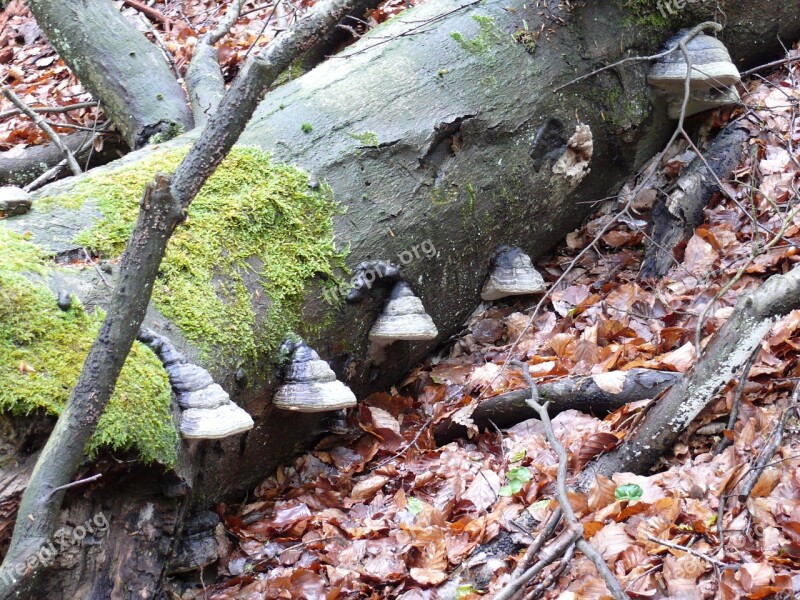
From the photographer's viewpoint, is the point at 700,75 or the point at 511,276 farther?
the point at 700,75

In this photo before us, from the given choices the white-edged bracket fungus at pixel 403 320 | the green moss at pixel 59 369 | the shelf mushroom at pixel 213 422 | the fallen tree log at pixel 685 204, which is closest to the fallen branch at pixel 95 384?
the green moss at pixel 59 369

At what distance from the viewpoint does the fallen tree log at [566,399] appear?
395cm

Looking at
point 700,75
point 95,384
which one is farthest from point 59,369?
point 700,75

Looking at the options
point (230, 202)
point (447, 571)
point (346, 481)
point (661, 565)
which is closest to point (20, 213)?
point (230, 202)

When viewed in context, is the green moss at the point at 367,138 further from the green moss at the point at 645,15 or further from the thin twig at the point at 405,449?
the green moss at the point at 645,15

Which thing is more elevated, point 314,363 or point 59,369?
point 59,369

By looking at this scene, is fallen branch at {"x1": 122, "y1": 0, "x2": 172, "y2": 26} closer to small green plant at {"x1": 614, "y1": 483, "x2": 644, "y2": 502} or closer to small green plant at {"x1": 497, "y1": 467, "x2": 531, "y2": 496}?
small green plant at {"x1": 497, "y1": 467, "x2": 531, "y2": 496}

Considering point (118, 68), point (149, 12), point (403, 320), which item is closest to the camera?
point (403, 320)

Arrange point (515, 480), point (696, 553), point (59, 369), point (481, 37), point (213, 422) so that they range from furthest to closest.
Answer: point (481, 37) → point (515, 480) → point (213, 422) → point (59, 369) → point (696, 553)

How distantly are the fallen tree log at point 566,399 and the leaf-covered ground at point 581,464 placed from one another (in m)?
0.06

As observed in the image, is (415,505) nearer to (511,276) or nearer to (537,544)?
(537,544)

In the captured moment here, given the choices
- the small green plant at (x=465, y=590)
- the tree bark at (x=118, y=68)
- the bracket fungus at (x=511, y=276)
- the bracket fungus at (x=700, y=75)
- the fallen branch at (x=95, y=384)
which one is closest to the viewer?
the fallen branch at (x=95, y=384)

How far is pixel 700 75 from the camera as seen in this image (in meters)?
5.20

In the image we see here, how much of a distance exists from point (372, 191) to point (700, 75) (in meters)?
2.49
